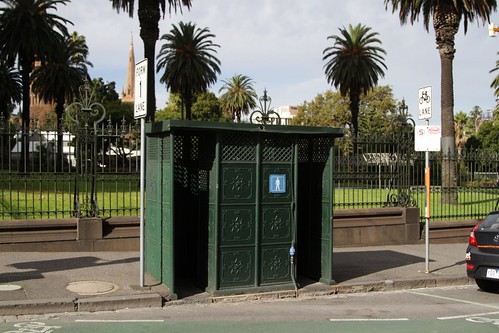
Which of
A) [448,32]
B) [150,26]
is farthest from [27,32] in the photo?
[448,32]

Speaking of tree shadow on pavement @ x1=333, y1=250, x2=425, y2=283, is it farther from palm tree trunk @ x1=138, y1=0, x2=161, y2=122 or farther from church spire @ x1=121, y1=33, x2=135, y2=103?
church spire @ x1=121, y1=33, x2=135, y2=103

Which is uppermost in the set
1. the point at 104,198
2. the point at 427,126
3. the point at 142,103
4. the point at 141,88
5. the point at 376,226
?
the point at 141,88

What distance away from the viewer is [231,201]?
841cm

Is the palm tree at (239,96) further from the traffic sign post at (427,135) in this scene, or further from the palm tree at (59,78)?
the traffic sign post at (427,135)

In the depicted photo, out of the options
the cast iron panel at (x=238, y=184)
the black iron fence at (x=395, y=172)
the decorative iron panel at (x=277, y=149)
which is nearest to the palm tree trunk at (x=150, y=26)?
the black iron fence at (x=395, y=172)

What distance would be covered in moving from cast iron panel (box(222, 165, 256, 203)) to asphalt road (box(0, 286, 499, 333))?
5.35 ft

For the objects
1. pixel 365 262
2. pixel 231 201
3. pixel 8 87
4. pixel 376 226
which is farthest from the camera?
pixel 8 87

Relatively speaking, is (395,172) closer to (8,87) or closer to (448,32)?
(448,32)

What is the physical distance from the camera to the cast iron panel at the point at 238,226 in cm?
837

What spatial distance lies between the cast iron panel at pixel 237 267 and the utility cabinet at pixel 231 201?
16 millimetres

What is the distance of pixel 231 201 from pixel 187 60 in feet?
115

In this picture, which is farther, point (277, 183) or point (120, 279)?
point (120, 279)

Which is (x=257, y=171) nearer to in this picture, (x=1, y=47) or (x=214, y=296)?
(x=214, y=296)

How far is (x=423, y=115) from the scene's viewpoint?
432 inches
